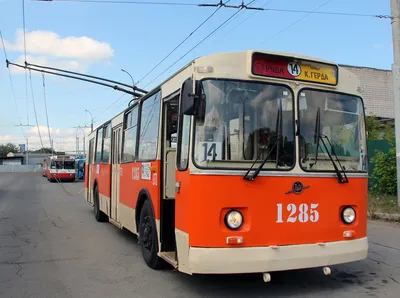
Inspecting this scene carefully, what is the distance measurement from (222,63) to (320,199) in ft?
6.77

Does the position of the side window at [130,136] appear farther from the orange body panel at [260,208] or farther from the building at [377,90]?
the building at [377,90]

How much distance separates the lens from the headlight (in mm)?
4621

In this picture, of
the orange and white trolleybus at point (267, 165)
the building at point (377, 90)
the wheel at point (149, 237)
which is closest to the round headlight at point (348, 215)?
the orange and white trolleybus at point (267, 165)

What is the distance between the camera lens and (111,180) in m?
10.2

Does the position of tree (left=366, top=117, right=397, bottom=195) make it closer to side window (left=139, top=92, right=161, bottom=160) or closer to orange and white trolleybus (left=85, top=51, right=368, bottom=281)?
orange and white trolleybus (left=85, top=51, right=368, bottom=281)

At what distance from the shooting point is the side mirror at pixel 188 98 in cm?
456

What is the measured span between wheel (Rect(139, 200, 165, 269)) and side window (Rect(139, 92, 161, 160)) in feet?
2.76

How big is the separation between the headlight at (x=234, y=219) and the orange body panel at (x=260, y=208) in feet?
0.16

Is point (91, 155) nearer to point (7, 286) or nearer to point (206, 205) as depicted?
point (7, 286)

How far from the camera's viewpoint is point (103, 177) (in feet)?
36.8

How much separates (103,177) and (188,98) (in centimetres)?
719

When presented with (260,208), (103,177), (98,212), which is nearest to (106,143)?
(103,177)

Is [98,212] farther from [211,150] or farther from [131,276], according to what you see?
[211,150]

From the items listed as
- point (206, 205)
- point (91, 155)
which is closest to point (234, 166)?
point (206, 205)
